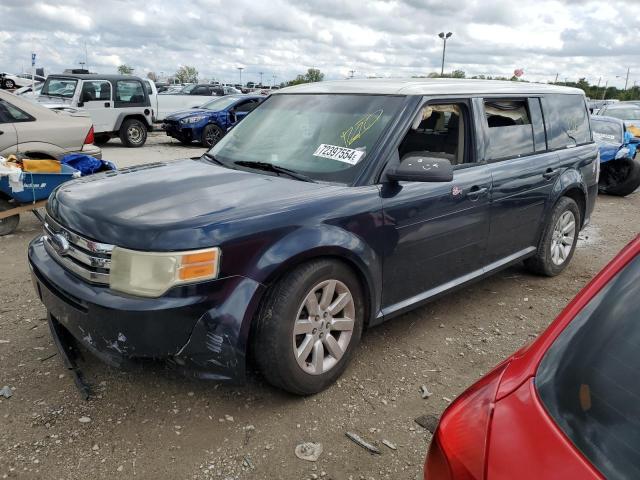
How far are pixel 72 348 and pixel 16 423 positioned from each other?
56 cm

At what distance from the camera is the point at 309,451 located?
2525 millimetres

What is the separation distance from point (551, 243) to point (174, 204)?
11.5ft

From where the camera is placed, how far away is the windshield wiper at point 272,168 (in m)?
3.13

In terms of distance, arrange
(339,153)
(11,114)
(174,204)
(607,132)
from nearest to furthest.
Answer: (174,204), (339,153), (11,114), (607,132)

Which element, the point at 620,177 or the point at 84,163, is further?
the point at 620,177

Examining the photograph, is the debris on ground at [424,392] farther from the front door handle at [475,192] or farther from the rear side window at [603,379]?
the rear side window at [603,379]

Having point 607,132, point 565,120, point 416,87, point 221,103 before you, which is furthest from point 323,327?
point 221,103

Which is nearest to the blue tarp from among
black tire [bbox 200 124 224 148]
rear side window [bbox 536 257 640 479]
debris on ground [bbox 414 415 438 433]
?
debris on ground [bbox 414 415 438 433]

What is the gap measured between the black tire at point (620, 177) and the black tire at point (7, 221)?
9995 mm

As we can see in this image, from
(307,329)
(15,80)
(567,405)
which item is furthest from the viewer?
(15,80)

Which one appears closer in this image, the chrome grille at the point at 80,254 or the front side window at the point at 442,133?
the chrome grille at the point at 80,254

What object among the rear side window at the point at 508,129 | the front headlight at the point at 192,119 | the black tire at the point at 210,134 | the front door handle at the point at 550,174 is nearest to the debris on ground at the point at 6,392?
the rear side window at the point at 508,129

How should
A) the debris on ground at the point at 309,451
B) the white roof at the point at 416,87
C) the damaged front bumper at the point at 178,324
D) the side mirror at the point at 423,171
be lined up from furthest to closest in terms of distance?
1. the white roof at the point at 416,87
2. the side mirror at the point at 423,171
3. the debris on ground at the point at 309,451
4. the damaged front bumper at the point at 178,324

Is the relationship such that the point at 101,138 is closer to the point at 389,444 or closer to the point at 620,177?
the point at 620,177
